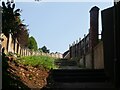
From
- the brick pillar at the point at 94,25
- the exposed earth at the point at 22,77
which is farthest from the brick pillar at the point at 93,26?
the exposed earth at the point at 22,77

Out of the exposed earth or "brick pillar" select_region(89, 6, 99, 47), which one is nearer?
the exposed earth

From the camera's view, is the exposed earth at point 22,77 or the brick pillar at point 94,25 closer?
the exposed earth at point 22,77

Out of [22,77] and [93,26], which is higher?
[93,26]

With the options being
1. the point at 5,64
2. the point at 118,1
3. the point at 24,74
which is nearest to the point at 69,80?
the point at 24,74

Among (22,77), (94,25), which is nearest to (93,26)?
(94,25)

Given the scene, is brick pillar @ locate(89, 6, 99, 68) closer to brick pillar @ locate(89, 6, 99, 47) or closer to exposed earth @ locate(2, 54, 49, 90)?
brick pillar @ locate(89, 6, 99, 47)

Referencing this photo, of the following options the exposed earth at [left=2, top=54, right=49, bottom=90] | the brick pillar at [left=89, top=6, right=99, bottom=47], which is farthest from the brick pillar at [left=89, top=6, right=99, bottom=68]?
the exposed earth at [left=2, top=54, right=49, bottom=90]

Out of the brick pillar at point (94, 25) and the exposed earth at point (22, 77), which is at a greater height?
the brick pillar at point (94, 25)

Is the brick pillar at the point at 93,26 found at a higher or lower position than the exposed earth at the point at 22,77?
higher

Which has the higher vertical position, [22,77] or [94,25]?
[94,25]

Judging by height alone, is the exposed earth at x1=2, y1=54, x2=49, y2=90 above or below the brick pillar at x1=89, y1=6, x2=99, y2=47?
below

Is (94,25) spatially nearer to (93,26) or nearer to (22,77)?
(93,26)

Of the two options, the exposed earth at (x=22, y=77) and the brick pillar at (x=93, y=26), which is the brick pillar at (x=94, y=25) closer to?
the brick pillar at (x=93, y=26)

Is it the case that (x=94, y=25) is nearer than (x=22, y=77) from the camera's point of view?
No
